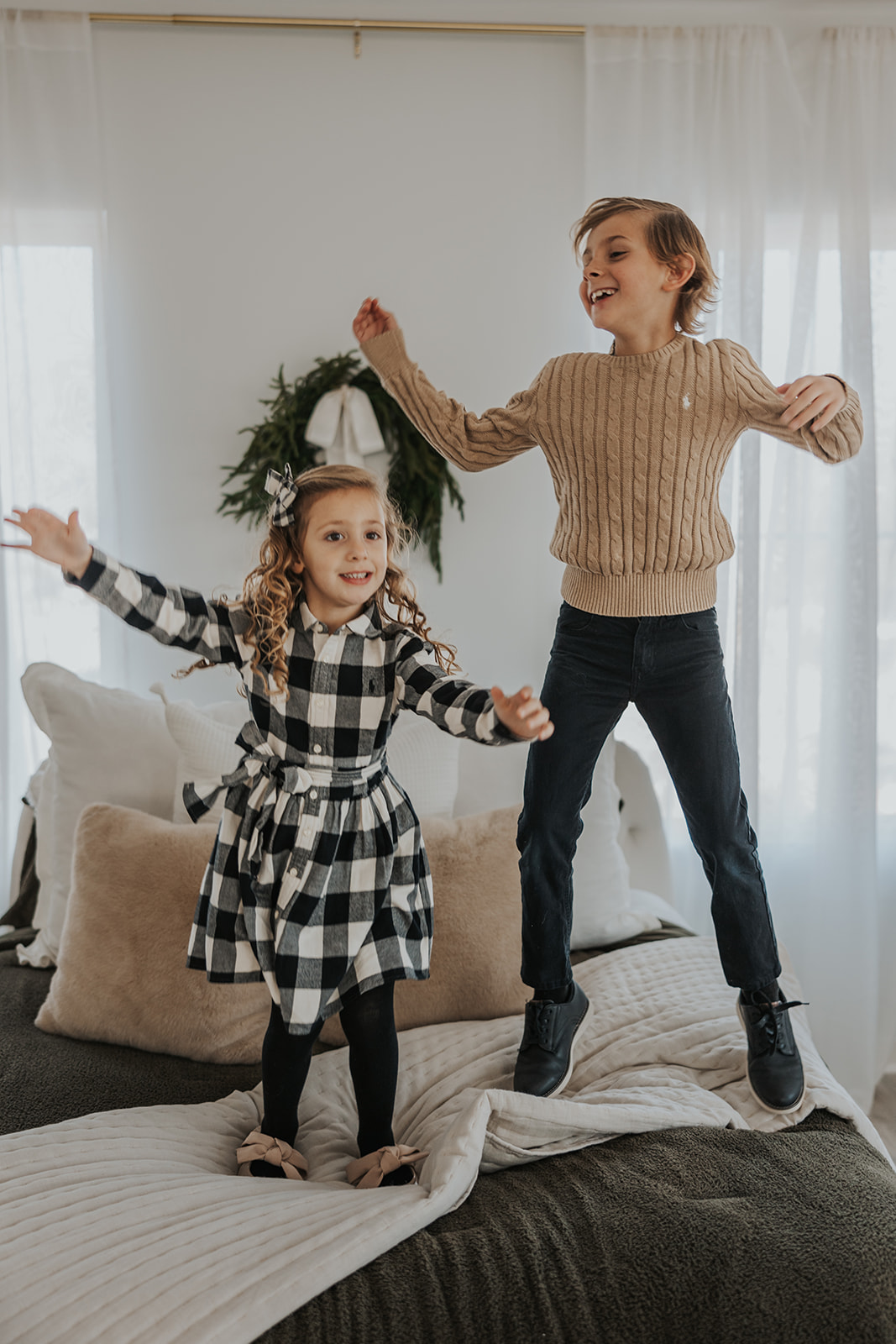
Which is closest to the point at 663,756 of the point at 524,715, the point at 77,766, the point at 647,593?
the point at 647,593

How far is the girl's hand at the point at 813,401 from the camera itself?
120 cm

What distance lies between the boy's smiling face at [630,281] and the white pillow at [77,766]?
1150mm

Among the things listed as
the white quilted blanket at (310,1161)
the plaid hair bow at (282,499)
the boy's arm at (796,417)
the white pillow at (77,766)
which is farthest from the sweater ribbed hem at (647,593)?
the white pillow at (77,766)

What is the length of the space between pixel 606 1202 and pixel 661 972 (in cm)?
60

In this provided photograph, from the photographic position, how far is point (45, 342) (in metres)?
2.25

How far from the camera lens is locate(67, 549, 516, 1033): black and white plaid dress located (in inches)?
48.6

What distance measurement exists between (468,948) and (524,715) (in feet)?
2.10

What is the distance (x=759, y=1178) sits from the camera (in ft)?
3.75

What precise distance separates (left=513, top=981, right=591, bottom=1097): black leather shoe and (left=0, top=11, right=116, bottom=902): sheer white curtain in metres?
1.40

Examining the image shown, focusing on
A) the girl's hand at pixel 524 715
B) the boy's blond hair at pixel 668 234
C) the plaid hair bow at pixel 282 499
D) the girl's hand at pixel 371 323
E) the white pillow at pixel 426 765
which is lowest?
the white pillow at pixel 426 765

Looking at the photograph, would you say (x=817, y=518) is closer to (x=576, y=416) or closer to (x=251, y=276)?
(x=576, y=416)

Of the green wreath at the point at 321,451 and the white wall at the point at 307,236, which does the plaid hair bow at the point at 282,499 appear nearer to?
the green wreath at the point at 321,451

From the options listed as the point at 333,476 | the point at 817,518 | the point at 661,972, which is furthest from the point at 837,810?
the point at 333,476

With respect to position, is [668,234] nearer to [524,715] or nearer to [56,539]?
[524,715]
